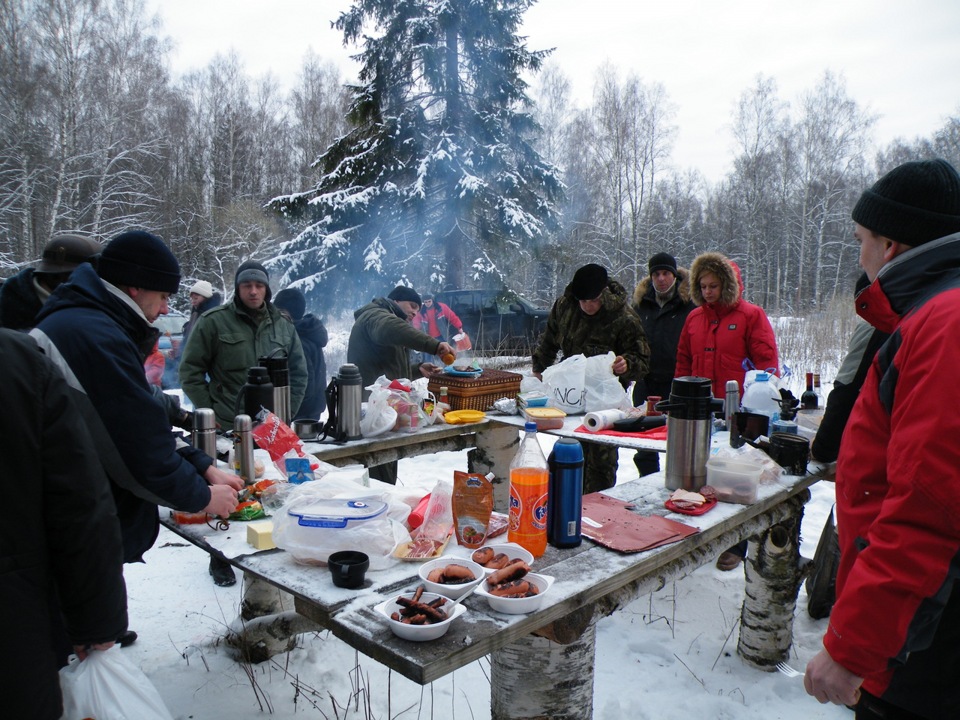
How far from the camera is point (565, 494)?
6.71ft

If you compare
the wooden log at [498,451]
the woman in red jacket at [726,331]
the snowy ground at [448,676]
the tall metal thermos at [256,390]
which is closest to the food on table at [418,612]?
the snowy ground at [448,676]

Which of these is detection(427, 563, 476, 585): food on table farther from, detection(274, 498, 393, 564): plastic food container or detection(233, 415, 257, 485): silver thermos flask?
detection(233, 415, 257, 485): silver thermos flask

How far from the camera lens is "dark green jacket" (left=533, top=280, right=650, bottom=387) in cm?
486

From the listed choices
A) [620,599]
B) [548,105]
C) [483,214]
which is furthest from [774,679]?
[548,105]

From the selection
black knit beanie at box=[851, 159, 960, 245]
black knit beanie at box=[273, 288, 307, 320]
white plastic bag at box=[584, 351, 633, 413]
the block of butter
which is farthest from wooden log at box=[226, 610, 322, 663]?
black knit beanie at box=[273, 288, 307, 320]

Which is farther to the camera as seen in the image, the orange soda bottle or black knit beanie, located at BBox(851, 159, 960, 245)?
the orange soda bottle

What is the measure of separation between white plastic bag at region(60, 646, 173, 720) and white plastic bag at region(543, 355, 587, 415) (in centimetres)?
307

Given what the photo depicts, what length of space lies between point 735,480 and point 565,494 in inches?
36.9

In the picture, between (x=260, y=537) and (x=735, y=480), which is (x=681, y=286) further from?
(x=260, y=537)

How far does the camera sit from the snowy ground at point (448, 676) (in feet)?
9.53

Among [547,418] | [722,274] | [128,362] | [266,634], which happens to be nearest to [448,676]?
[266,634]

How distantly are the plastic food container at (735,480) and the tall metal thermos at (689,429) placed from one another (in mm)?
62

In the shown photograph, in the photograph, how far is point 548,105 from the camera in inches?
1005

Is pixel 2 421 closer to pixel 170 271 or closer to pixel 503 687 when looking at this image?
pixel 170 271
